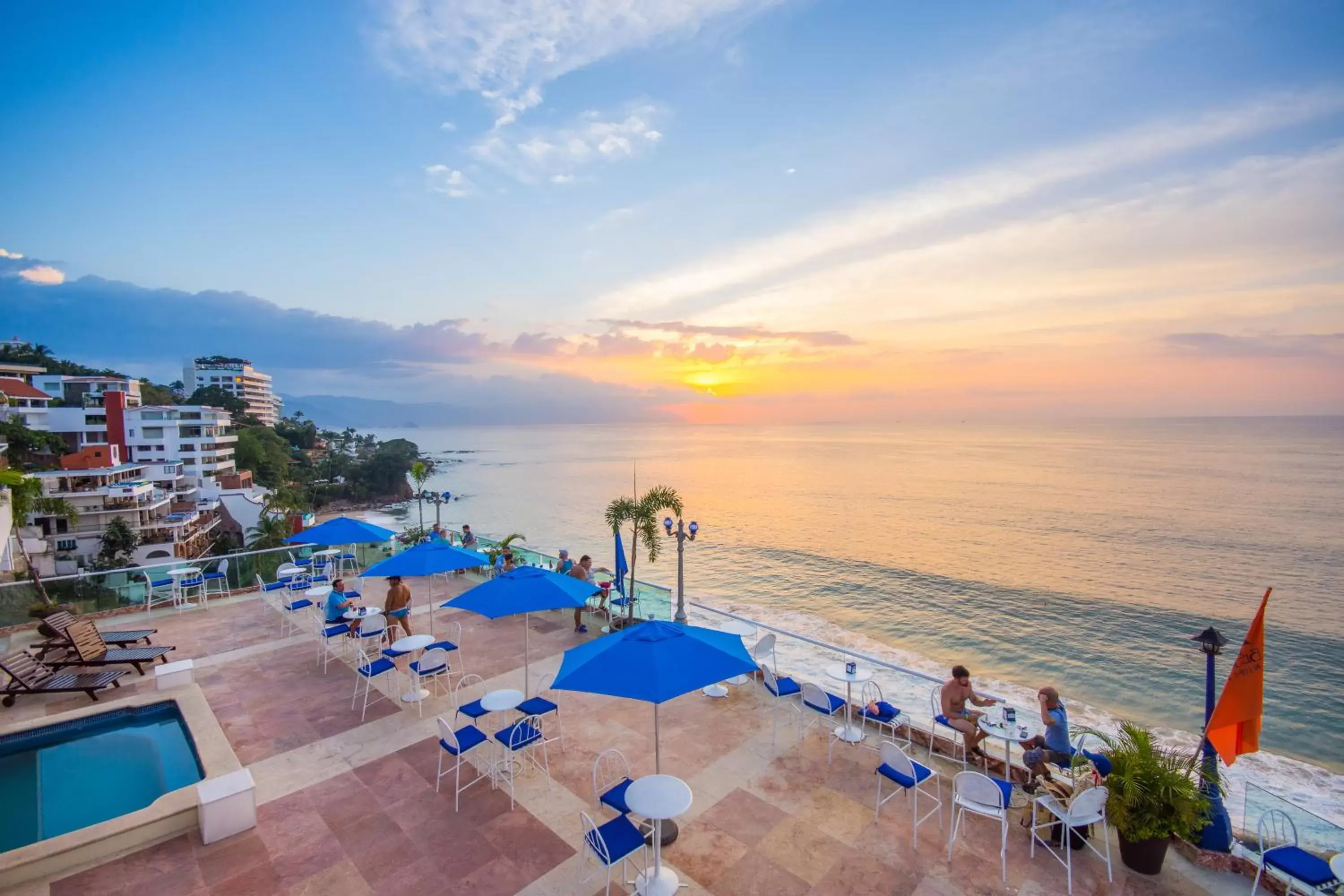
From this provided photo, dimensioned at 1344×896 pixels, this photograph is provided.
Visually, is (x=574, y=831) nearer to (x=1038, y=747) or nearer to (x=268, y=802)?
(x=268, y=802)

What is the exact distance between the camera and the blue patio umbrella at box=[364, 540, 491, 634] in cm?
827

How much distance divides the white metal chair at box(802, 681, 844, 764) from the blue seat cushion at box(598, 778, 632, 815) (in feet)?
9.07

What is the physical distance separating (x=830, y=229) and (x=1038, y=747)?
671 inches

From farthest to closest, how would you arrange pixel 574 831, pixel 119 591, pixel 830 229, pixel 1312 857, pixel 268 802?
pixel 830 229 → pixel 119 591 → pixel 268 802 → pixel 574 831 → pixel 1312 857

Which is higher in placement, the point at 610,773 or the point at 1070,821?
the point at 1070,821

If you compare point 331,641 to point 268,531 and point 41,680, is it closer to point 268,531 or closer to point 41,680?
point 41,680

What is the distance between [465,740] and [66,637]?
26.8 feet

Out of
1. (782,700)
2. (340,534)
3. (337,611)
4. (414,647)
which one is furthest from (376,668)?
(782,700)

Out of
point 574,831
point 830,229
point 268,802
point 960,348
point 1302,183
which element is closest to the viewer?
point 574,831

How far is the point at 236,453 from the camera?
78.2m

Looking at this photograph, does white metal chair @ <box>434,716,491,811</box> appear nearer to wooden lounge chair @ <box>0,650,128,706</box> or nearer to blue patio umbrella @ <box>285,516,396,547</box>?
blue patio umbrella @ <box>285,516,396,547</box>

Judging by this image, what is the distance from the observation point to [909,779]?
206 inches

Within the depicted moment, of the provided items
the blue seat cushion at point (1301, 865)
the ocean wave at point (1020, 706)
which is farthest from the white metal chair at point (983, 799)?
the ocean wave at point (1020, 706)

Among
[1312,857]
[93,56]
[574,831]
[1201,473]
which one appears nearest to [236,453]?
[93,56]
